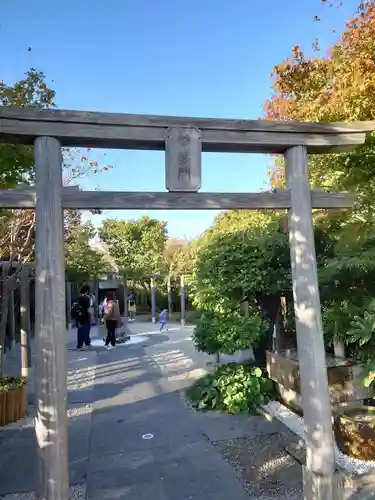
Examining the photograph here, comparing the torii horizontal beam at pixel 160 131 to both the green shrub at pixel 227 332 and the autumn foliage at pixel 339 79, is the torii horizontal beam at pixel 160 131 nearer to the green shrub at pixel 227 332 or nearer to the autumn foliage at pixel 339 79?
the autumn foliage at pixel 339 79

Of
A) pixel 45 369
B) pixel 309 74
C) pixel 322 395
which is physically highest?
pixel 309 74

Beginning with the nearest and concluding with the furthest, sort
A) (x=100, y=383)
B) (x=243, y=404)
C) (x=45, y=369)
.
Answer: (x=45, y=369) < (x=243, y=404) < (x=100, y=383)

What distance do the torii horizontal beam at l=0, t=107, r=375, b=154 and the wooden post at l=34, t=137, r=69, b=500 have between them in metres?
0.15

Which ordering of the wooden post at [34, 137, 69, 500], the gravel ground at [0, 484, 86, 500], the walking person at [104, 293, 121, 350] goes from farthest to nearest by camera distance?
the walking person at [104, 293, 121, 350] < the gravel ground at [0, 484, 86, 500] < the wooden post at [34, 137, 69, 500]

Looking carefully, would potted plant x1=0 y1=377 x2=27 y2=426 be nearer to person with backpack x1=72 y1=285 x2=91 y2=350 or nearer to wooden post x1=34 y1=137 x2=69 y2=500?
wooden post x1=34 y1=137 x2=69 y2=500

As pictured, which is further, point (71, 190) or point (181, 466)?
point (181, 466)

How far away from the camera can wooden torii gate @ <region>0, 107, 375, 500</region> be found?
3.18 metres

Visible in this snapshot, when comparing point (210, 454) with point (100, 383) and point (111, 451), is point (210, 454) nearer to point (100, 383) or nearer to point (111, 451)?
point (111, 451)

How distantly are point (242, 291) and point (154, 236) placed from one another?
1716cm

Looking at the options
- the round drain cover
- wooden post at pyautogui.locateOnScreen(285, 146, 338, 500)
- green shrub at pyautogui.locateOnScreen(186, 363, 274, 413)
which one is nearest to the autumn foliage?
wooden post at pyautogui.locateOnScreen(285, 146, 338, 500)

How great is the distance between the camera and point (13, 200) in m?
3.23

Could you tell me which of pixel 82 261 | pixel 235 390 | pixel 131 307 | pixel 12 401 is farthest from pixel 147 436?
pixel 131 307

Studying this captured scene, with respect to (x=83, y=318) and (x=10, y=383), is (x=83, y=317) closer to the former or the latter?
(x=83, y=318)

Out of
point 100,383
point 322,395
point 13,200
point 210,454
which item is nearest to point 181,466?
point 210,454
